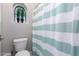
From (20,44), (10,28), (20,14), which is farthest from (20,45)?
(20,14)

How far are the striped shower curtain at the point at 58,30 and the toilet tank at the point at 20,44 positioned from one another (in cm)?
13

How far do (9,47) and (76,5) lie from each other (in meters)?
0.90

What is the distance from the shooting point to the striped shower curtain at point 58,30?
1.04 meters

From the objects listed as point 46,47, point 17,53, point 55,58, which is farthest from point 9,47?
point 55,58

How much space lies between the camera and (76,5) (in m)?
1.02

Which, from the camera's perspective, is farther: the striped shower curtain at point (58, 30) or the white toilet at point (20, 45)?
the white toilet at point (20, 45)

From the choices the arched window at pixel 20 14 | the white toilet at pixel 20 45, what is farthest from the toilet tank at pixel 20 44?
the arched window at pixel 20 14

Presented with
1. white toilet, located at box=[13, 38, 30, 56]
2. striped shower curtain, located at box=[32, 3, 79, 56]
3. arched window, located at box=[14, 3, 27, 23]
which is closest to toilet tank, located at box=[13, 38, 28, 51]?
white toilet, located at box=[13, 38, 30, 56]

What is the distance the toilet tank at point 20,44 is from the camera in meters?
1.43

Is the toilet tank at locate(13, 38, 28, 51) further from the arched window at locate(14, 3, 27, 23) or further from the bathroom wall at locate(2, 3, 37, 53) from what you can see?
the arched window at locate(14, 3, 27, 23)

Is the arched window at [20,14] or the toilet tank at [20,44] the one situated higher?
the arched window at [20,14]

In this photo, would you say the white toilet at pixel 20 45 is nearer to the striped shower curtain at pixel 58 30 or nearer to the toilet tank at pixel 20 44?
the toilet tank at pixel 20 44

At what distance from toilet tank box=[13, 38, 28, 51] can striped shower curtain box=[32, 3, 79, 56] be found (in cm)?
13

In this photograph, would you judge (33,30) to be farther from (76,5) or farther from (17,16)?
(76,5)
